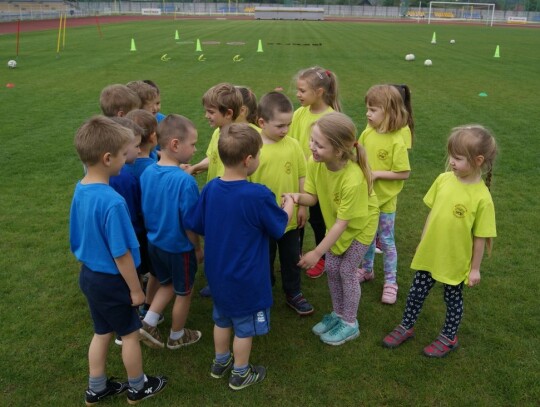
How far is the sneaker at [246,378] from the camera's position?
3156mm

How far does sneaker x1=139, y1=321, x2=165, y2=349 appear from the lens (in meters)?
3.43

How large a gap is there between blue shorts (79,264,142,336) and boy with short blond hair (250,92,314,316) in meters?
1.19

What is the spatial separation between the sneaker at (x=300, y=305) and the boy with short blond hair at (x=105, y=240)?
1520mm

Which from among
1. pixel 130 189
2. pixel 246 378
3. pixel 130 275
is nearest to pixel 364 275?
pixel 246 378

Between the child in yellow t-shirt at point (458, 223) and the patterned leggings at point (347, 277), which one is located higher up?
the child in yellow t-shirt at point (458, 223)

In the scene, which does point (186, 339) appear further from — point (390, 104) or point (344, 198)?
point (390, 104)

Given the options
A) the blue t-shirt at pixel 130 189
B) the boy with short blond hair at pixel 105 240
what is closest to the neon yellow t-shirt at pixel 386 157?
the blue t-shirt at pixel 130 189

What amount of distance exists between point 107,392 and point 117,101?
235 cm

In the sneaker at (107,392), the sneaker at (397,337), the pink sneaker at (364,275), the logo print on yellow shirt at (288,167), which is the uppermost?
the logo print on yellow shirt at (288,167)

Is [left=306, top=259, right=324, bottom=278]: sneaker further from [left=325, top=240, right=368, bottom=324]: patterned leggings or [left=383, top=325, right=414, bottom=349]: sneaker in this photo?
[left=383, top=325, right=414, bottom=349]: sneaker

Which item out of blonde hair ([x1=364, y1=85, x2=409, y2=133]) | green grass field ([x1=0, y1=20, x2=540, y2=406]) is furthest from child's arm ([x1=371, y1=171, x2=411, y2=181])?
green grass field ([x1=0, y1=20, x2=540, y2=406])

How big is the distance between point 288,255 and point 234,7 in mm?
80673

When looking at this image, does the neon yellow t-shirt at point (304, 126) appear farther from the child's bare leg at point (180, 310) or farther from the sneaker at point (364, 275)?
the child's bare leg at point (180, 310)

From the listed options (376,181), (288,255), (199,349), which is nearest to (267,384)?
(199,349)
